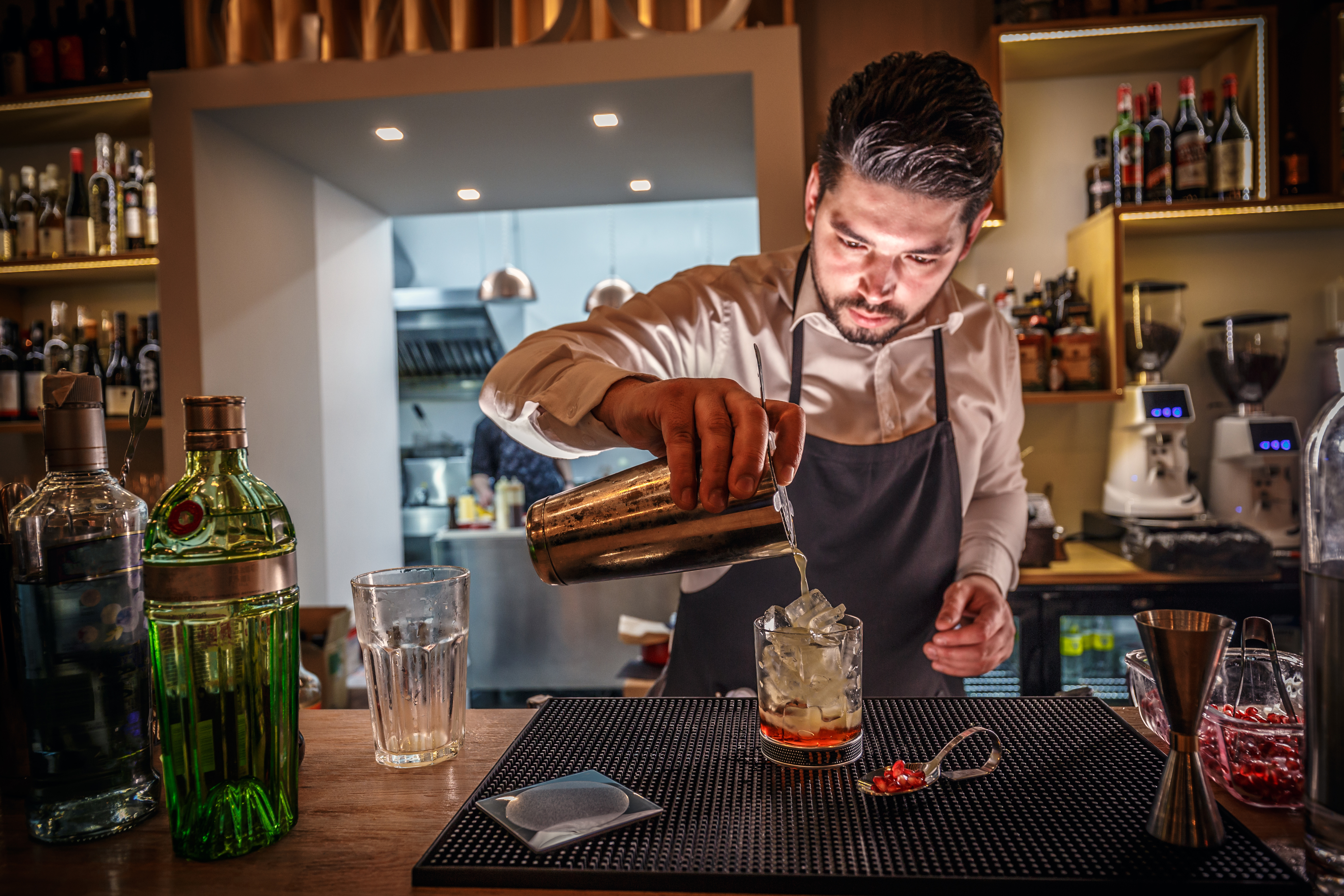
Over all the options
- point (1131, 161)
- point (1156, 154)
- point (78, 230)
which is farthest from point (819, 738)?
point (78, 230)

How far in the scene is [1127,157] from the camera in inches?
106

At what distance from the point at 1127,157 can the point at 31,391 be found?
152 inches

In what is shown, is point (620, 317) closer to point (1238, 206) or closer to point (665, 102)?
point (665, 102)

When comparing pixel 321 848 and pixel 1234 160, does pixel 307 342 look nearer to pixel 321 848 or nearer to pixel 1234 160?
pixel 321 848

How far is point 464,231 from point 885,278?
19.1ft

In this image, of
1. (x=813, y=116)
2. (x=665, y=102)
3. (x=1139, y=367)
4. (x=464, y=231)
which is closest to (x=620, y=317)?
(x=665, y=102)

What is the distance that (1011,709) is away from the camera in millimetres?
980

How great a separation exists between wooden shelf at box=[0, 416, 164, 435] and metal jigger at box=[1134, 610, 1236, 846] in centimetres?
294

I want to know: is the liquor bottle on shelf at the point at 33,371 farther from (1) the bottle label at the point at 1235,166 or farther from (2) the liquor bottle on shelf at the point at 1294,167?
(2) the liquor bottle on shelf at the point at 1294,167

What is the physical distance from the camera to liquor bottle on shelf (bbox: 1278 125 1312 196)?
2.62 m

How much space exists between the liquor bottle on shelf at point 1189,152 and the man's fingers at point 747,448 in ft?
8.18

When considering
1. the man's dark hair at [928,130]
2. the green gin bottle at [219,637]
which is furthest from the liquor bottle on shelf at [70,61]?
the green gin bottle at [219,637]

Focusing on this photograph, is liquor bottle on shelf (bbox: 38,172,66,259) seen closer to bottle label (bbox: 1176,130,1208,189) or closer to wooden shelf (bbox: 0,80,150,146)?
wooden shelf (bbox: 0,80,150,146)

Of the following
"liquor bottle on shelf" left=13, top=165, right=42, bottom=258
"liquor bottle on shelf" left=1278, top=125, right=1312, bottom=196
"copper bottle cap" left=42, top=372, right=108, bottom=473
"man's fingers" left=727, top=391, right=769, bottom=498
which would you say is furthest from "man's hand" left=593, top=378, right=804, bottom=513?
"liquor bottle on shelf" left=13, top=165, right=42, bottom=258
